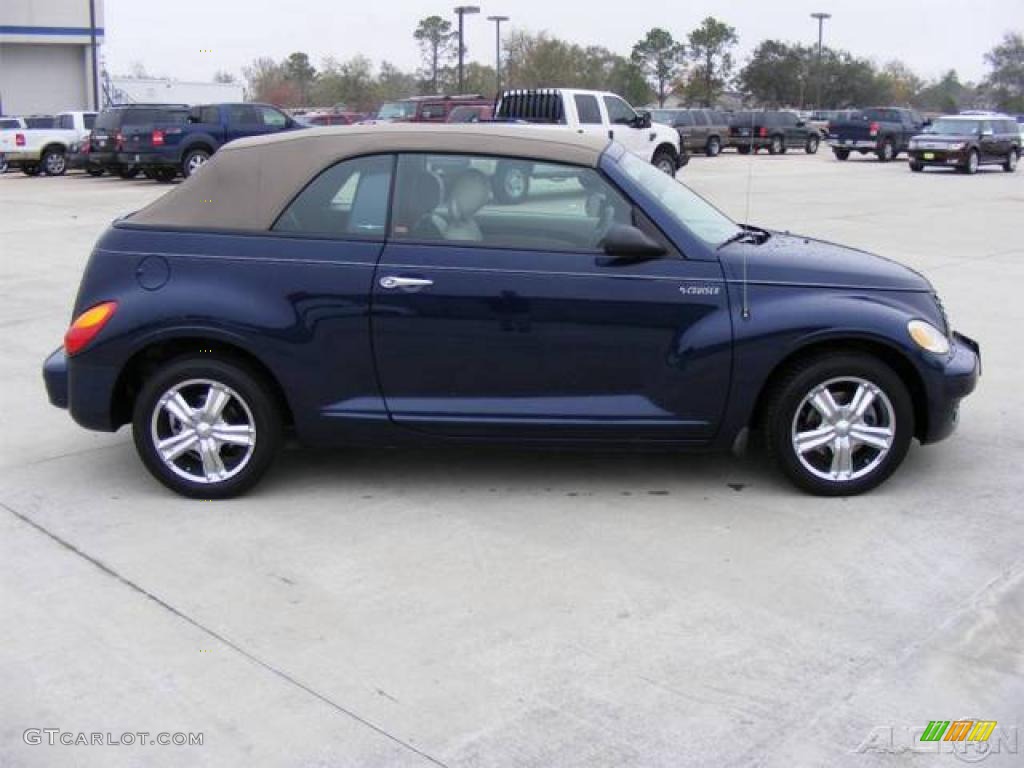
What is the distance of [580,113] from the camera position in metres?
22.5

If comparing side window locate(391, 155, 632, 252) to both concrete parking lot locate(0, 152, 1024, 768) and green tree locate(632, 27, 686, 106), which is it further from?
green tree locate(632, 27, 686, 106)

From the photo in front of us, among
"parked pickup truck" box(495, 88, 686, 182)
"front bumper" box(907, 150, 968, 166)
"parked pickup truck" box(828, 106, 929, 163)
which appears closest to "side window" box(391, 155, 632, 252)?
"parked pickup truck" box(495, 88, 686, 182)

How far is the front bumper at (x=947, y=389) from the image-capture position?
16.6 ft

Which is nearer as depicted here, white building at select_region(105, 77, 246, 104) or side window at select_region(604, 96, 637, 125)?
side window at select_region(604, 96, 637, 125)

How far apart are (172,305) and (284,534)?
1.15 metres

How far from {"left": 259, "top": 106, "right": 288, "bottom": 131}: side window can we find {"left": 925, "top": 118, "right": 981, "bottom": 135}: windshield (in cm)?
1823

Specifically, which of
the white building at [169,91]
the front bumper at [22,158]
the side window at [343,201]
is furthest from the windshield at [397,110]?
the side window at [343,201]

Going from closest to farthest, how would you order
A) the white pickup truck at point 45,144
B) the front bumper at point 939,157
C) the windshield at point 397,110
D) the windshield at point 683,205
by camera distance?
the windshield at point 683,205 → the white pickup truck at point 45,144 → the front bumper at point 939,157 → the windshield at point 397,110

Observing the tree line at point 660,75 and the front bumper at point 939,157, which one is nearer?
the front bumper at point 939,157

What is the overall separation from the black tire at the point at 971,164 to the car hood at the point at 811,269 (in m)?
27.7

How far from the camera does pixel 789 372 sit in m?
5.09

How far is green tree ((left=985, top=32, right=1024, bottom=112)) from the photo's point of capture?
296 ft

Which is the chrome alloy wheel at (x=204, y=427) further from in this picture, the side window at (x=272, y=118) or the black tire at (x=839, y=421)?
the side window at (x=272, y=118)

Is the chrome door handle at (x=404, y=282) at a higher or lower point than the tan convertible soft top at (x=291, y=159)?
lower
